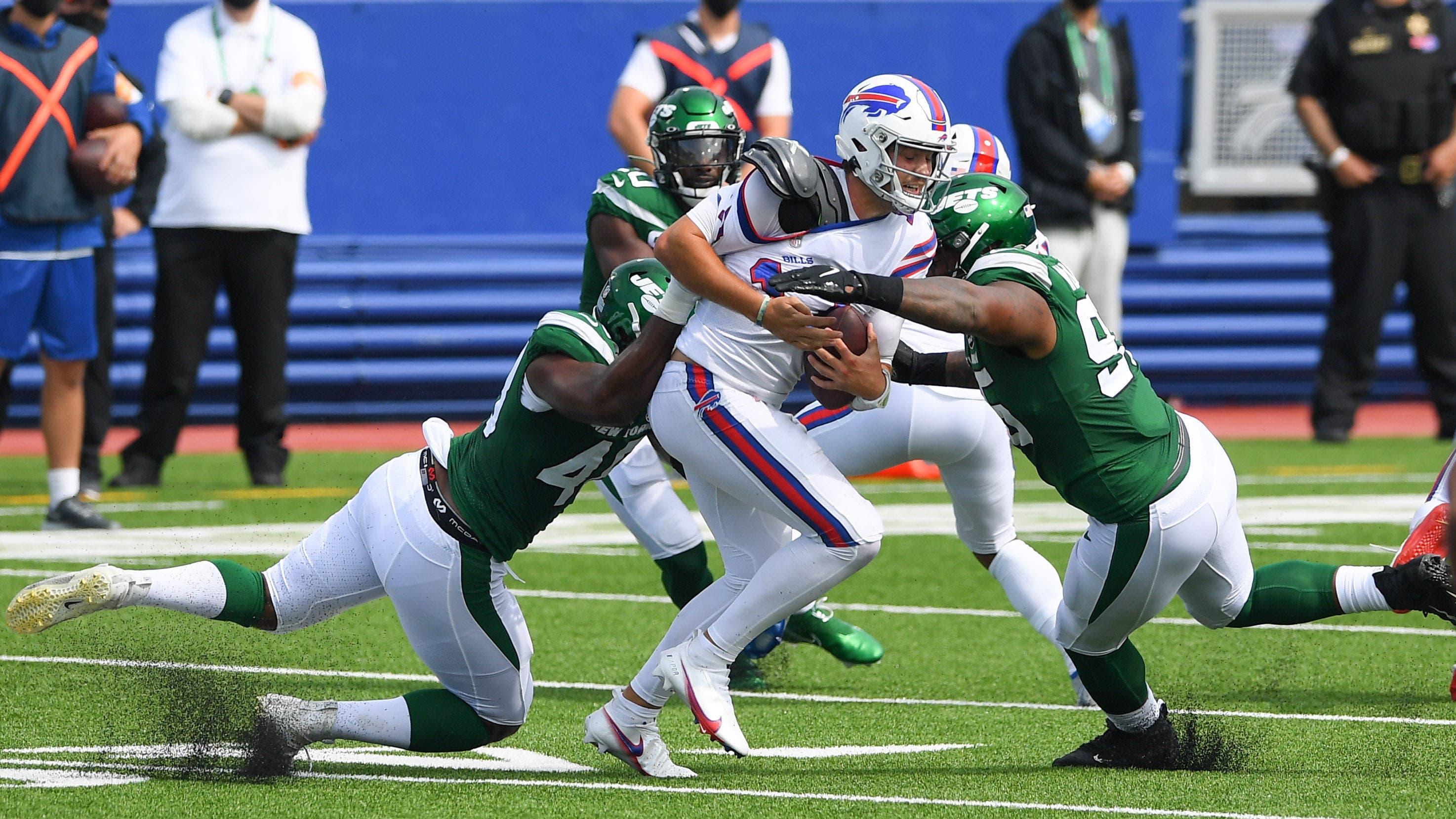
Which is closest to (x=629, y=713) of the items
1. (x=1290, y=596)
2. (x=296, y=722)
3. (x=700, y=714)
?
(x=700, y=714)

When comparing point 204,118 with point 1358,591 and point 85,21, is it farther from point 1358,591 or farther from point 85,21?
point 1358,591

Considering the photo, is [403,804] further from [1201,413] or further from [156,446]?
[1201,413]

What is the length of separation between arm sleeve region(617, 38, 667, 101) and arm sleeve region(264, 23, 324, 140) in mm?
1477

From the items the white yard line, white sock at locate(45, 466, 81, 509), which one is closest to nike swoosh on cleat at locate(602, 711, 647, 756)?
the white yard line

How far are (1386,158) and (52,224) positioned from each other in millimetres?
6887

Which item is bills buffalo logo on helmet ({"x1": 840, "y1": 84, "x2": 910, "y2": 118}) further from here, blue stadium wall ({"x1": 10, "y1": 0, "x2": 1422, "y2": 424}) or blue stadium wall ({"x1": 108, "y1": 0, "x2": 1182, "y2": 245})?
blue stadium wall ({"x1": 108, "y1": 0, "x2": 1182, "y2": 245})

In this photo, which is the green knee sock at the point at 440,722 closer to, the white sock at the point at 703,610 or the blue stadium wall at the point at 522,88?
the white sock at the point at 703,610

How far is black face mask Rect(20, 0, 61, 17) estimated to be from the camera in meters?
7.83

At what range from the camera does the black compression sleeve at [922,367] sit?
476 centimetres

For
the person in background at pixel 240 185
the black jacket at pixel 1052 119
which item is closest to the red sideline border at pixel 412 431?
the person in background at pixel 240 185

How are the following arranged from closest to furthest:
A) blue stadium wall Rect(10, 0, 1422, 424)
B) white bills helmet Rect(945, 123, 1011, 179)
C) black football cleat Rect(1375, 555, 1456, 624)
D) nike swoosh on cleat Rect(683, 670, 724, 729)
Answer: nike swoosh on cleat Rect(683, 670, 724, 729) → black football cleat Rect(1375, 555, 1456, 624) → white bills helmet Rect(945, 123, 1011, 179) → blue stadium wall Rect(10, 0, 1422, 424)

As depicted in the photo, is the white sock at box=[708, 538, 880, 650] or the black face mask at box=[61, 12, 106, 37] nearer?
the white sock at box=[708, 538, 880, 650]

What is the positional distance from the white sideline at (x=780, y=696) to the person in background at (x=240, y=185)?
142 inches

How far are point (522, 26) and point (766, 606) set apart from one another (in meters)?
9.10
